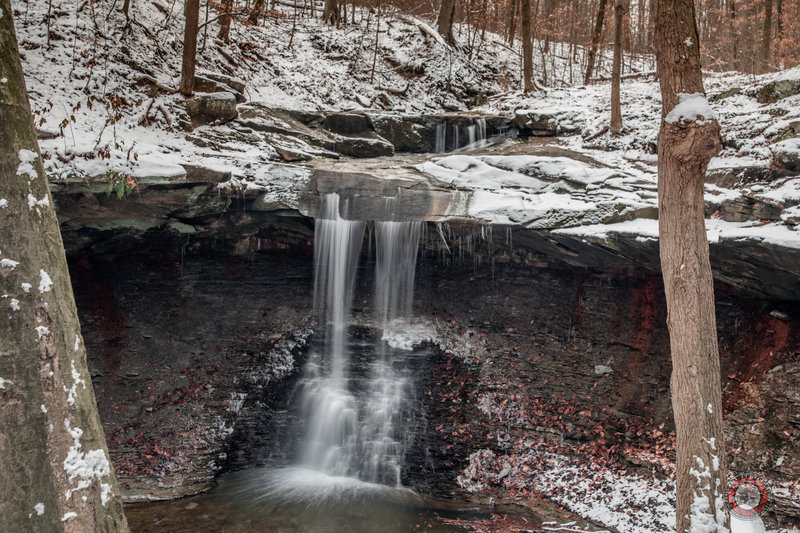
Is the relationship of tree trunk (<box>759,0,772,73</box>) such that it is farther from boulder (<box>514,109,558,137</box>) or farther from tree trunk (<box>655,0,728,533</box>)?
tree trunk (<box>655,0,728,533</box>)

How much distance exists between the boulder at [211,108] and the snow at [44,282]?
8688 mm

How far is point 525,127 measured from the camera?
1371 centimetres

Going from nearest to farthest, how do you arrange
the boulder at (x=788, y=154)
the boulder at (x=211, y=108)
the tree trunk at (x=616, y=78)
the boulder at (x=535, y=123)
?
1. the boulder at (x=788, y=154)
2. the boulder at (x=211, y=108)
3. the tree trunk at (x=616, y=78)
4. the boulder at (x=535, y=123)

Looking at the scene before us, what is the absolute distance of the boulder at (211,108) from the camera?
37.0ft

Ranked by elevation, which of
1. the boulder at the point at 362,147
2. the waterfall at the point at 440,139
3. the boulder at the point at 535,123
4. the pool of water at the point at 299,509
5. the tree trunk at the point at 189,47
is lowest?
the pool of water at the point at 299,509

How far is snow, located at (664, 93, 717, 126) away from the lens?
14.8ft

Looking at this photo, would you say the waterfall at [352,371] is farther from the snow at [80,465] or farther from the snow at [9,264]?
the snow at [9,264]

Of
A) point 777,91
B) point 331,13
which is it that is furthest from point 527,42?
point 331,13

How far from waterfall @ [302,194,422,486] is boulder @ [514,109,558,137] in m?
5.36

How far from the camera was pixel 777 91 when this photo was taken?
10047 millimetres

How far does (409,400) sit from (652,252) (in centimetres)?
507

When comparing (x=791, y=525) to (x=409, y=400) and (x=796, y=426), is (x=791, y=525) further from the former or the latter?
(x=409, y=400)

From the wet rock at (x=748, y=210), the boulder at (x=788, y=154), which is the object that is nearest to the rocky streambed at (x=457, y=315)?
the wet rock at (x=748, y=210)

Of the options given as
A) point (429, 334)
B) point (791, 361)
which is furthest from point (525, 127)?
point (791, 361)
